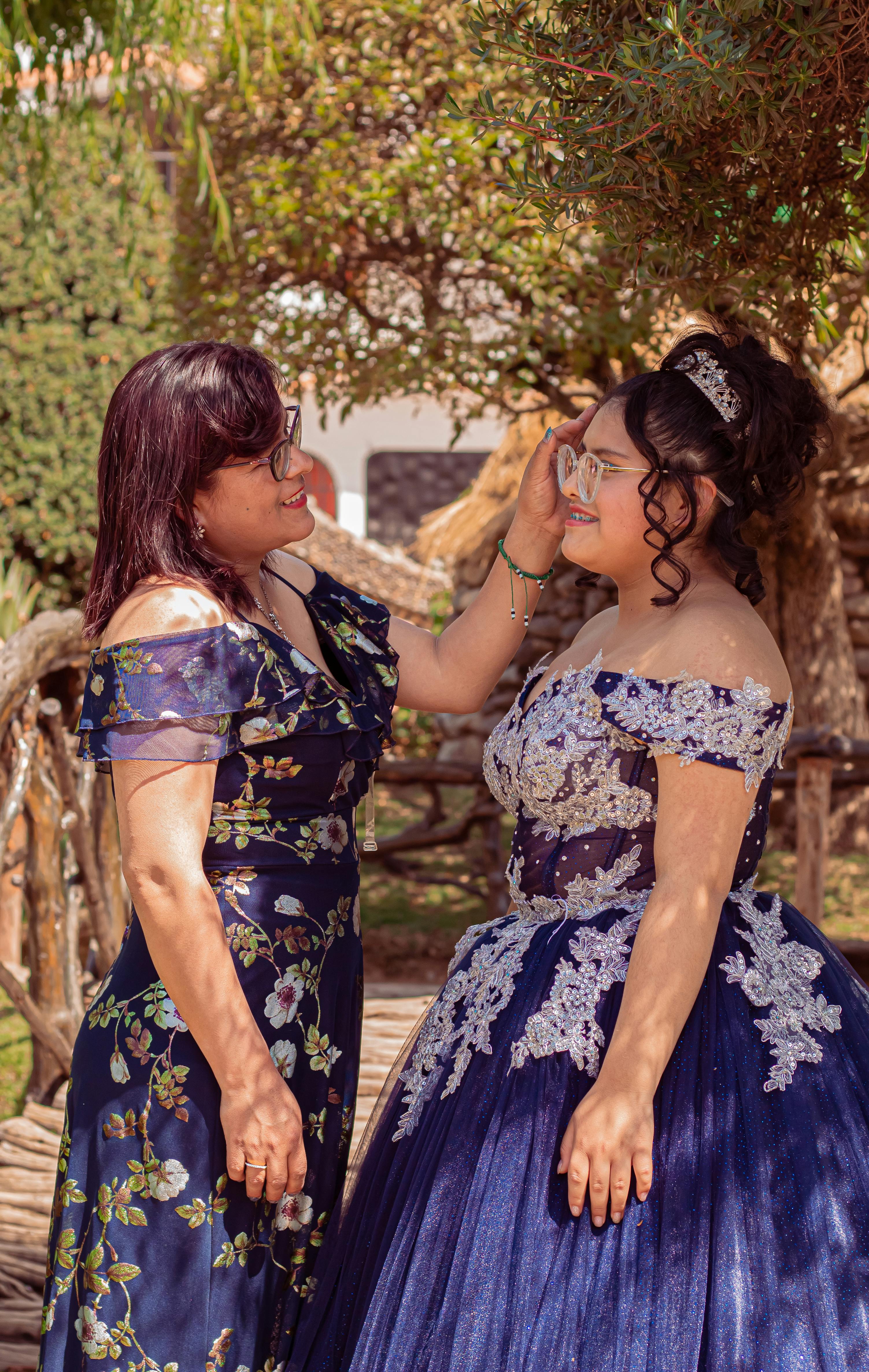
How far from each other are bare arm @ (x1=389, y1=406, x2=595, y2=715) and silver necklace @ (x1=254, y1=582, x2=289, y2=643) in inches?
12.6

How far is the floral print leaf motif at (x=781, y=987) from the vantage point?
1894 millimetres

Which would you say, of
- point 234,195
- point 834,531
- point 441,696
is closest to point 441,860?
point 834,531

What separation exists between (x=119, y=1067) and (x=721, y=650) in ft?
3.84

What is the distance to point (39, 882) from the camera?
4.41m

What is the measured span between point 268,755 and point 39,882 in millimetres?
2658

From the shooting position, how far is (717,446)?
2.10 meters

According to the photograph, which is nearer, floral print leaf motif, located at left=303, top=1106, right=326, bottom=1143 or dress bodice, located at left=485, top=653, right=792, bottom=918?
dress bodice, located at left=485, top=653, right=792, bottom=918

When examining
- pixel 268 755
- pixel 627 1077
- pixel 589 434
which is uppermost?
pixel 589 434

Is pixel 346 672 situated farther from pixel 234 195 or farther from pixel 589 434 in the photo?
pixel 234 195

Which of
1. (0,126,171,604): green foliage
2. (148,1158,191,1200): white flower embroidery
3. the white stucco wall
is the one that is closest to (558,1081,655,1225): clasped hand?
(148,1158,191,1200): white flower embroidery

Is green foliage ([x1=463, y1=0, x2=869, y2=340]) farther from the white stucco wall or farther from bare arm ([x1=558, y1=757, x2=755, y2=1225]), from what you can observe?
the white stucco wall

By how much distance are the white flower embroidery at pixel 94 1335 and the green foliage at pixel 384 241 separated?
4346 millimetres

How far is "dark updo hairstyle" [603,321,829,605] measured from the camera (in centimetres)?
208

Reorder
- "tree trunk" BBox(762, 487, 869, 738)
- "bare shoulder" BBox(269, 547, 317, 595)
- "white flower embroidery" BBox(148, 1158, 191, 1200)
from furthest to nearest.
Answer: "tree trunk" BBox(762, 487, 869, 738) → "bare shoulder" BBox(269, 547, 317, 595) → "white flower embroidery" BBox(148, 1158, 191, 1200)
